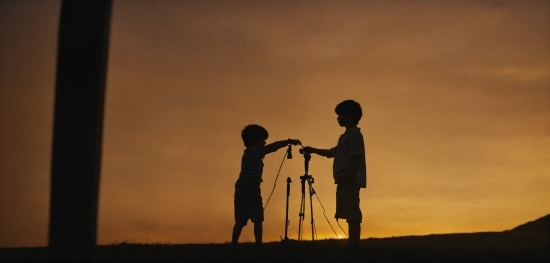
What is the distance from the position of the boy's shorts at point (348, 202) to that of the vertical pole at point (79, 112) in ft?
16.7

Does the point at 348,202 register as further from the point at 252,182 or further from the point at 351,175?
the point at 252,182

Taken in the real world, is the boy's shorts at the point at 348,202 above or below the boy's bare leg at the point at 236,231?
above

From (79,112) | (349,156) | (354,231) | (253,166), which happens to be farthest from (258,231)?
(79,112)

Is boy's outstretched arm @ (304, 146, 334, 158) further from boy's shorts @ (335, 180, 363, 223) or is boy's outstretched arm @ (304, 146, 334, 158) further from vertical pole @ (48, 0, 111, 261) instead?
vertical pole @ (48, 0, 111, 261)

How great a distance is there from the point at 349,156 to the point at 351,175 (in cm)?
30

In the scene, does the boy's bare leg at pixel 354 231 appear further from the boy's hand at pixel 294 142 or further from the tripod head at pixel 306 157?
the boy's hand at pixel 294 142

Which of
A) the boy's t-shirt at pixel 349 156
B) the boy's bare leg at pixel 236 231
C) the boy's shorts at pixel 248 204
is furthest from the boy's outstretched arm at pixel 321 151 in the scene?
the boy's bare leg at pixel 236 231

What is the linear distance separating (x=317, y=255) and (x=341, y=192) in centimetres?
238

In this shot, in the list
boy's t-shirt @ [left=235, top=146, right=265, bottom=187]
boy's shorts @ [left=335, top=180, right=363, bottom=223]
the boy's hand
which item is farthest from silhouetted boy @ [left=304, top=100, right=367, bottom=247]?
boy's t-shirt @ [left=235, top=146, right=265, bottom=187]

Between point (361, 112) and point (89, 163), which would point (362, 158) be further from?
point (89, 163)

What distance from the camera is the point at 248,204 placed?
43.1 feet

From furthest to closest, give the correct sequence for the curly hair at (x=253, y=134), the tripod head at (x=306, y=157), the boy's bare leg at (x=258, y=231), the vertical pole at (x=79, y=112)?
the curly hair at (x=253, y=134)
the tripod head at (x=306, y=157)
the boy's bare leg at (x=258, y=231)
the vertical pole at (x=79, y=112)

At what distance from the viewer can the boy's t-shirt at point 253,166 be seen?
13258 mm

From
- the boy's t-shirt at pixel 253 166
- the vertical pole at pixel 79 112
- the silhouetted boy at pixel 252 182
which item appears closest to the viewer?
the vertical pole at pixel 79 112
